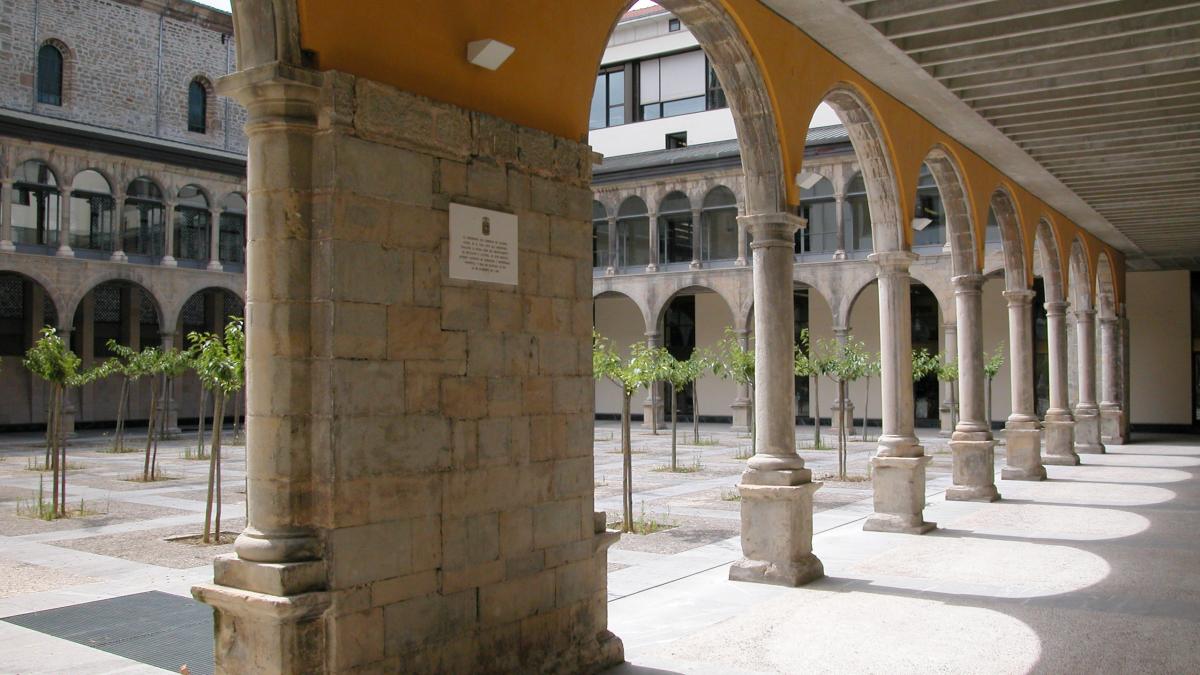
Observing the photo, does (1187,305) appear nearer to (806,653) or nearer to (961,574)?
(961,574)

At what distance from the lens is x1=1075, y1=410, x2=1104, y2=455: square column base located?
738 inches

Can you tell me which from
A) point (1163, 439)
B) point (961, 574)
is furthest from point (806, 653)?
point (1163, 439)

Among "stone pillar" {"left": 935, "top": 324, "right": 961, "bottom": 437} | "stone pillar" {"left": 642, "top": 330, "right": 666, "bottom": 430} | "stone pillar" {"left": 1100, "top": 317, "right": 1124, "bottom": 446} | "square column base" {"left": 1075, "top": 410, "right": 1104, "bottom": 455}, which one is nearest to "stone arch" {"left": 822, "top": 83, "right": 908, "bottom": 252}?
"square column base" {"left": 1075, "top": 410, "right": 1104, "bottom": 455}

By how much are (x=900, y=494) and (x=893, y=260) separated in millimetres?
2311

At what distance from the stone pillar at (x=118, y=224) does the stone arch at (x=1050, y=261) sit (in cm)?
2257

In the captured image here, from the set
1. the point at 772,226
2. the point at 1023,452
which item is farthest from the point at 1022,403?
the point at 772,226

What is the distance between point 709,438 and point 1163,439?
35.4ft

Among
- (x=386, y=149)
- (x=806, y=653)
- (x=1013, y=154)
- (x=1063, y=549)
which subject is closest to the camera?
(x=386, y=149)

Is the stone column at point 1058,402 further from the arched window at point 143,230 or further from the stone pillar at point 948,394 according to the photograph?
the arched window at point 143,230

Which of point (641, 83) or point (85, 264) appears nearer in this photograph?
point (85, 264)

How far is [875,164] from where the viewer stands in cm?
939

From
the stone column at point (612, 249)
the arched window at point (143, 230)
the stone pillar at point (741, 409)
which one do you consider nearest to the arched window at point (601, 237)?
the stone column at point (612, 249)

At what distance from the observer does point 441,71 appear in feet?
14.3

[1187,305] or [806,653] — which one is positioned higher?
[1187,305]
